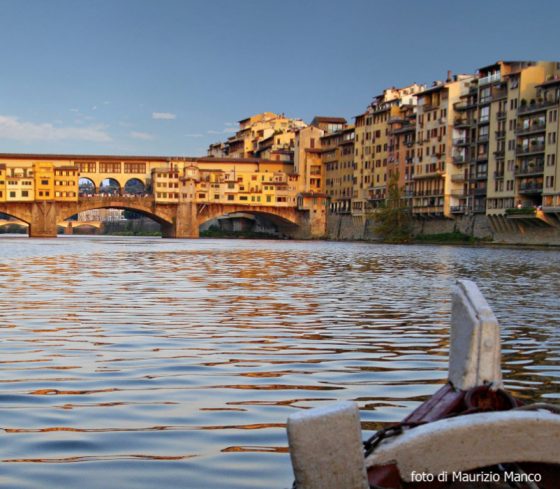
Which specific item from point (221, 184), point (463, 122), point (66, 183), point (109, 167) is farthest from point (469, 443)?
point (109, 167)

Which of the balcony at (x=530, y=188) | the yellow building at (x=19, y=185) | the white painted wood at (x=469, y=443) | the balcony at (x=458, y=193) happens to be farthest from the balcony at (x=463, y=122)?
the white painted wood at (x=469, y=443)

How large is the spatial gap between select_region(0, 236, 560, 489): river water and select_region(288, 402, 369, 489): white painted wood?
1.72 m

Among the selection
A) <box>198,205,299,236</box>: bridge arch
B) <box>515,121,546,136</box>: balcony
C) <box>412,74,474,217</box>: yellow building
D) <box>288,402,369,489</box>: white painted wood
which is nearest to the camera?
<box>288,402,369,489</box>: white painted wood

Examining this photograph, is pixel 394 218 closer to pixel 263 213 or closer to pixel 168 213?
pixel 263 213

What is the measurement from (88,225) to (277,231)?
67.3 metres

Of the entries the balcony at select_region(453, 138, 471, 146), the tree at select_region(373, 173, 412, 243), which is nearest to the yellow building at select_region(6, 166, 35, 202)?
the tree at select_region(373, 173, 412, 243)

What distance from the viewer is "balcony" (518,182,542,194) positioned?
7738cm

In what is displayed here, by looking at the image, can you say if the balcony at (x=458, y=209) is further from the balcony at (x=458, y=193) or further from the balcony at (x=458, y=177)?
the balcony at (x=458, y=177)

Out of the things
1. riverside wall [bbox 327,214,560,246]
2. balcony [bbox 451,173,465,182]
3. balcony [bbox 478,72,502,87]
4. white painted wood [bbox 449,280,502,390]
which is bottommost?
A: riverside wall [bbox 327,214,560,246]

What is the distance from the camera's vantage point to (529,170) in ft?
257

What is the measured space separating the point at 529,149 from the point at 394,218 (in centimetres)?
2282

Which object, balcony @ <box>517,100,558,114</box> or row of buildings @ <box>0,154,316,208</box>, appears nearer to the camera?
balcony @ <box>517,100,558,114</box>

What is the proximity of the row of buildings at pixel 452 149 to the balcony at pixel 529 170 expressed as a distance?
10cm

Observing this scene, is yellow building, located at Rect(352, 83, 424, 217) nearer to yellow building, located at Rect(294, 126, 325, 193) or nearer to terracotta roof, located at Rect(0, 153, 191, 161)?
yellow building, located at Rect(294, 126, 325, 193)
